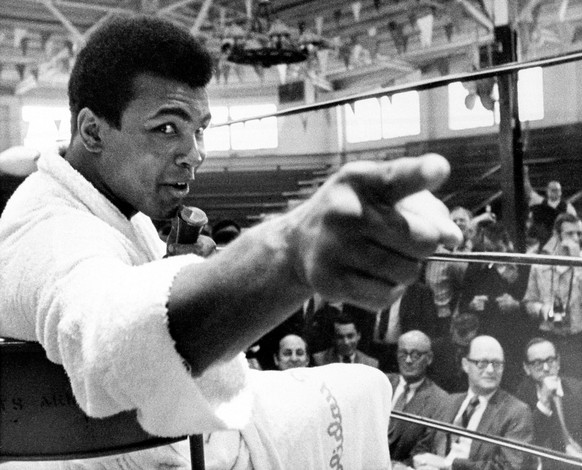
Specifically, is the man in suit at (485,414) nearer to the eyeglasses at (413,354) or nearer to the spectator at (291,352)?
the eyeglasses at (413,354)

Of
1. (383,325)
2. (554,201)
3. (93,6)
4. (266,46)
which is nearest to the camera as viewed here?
(383,325)

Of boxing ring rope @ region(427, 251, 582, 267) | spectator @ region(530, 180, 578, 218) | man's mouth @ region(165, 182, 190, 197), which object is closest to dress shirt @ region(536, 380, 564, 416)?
spectator @ region(530, 180, 578, 218)

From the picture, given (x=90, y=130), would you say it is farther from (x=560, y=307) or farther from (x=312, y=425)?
(x=560, y=307)

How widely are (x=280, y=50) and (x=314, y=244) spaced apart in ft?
17.8

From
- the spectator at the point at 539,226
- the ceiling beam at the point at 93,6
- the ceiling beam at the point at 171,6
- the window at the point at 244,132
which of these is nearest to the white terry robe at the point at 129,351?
the spectator at the point at 539,226

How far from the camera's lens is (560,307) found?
301cm

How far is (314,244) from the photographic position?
0.46 metres

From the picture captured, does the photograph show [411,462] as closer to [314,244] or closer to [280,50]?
[314,244]

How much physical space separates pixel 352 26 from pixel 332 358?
6.40 m

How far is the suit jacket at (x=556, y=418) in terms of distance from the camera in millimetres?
2891

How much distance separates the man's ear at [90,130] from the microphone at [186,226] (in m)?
0.16

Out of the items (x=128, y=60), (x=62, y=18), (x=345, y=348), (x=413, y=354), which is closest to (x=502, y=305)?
(x=413, y=354)

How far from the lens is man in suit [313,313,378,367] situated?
3418 mm

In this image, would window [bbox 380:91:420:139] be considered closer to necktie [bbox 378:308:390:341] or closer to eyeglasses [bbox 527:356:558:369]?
necktie [bbox 378:308:390:341]
